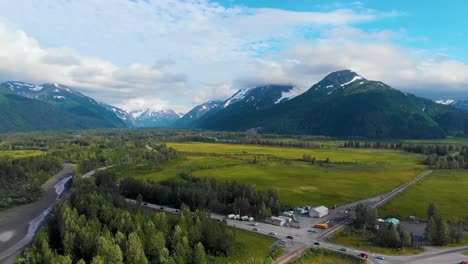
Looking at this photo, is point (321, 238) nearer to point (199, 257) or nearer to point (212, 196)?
point (199, 257)

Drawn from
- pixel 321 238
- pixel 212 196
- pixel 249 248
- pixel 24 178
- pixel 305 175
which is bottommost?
pixel 249 248

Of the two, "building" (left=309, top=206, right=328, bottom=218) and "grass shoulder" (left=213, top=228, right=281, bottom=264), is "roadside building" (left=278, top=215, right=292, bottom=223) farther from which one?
"grass shoulder" (left=213, top=228, right=281, bottom=264)

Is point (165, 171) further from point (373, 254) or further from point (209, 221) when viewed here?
point (373, 254)

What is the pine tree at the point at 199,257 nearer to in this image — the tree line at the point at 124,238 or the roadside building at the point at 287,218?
the tree line at the point at 124,238

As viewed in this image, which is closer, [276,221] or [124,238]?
[124,238]

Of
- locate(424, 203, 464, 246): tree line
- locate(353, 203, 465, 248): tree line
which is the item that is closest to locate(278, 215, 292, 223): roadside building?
locate(353, 203, 465, 248): tree line

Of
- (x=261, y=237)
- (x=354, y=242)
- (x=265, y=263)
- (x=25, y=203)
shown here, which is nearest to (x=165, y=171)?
(x=25, y=203)

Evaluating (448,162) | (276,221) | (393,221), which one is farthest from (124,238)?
(448,162)
